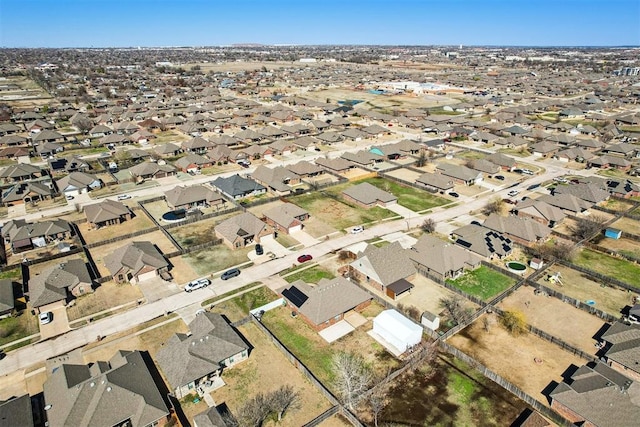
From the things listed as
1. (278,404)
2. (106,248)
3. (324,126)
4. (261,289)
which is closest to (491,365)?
(278,404)

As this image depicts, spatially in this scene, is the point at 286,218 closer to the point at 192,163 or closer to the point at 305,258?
the point at 305,258

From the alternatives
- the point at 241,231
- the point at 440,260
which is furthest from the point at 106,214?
the point at 440,260

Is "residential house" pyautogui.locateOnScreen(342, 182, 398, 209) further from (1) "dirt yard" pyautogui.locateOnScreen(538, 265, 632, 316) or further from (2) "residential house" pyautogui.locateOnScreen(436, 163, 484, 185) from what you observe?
(1) "dirt yard" pyautogui.locateOnScreen(538, 265, 632, 316)

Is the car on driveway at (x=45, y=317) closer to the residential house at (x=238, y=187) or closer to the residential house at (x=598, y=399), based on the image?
the residential house at (x=238, y=187)

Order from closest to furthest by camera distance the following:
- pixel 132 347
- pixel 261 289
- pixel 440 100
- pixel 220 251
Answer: pixel 132 347
pixel 261 289
pixel 220 251
pixel 440 100

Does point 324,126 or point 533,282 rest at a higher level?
point 324,126

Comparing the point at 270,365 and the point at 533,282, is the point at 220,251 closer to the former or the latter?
the point at 270,365

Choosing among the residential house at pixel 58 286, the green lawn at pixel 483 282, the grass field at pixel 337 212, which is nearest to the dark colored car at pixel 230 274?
the residential house at pixel 58 286
